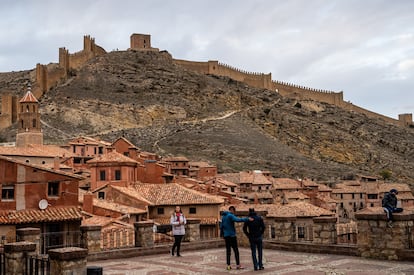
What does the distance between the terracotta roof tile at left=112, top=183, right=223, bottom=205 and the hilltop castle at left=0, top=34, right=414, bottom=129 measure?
6606 cm

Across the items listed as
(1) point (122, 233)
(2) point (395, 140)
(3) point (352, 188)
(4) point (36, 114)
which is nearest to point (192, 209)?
(1) point (122, 233)

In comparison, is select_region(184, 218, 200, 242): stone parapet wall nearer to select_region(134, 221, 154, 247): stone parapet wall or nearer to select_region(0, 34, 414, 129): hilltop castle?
select_region(134, 221, 154, 247): stone parapet wall

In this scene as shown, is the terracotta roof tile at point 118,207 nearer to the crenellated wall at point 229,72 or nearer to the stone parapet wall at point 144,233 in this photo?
the stone parapet wall at point 144,233

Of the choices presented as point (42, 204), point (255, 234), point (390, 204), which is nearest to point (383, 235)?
point (390, 204)

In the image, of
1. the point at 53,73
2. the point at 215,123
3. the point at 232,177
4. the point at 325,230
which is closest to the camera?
the point at 325,230

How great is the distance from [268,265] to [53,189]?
13.7 metres

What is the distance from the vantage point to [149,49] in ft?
433

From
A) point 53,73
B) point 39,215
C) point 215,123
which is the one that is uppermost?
point 53,73

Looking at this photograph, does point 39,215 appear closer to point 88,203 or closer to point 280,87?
point 88,203

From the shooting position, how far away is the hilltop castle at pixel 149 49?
108312 millimetres

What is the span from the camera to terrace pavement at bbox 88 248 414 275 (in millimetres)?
12375

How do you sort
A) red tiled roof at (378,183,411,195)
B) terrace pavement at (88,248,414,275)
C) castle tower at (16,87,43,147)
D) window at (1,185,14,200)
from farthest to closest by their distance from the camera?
castle tower at (16,87,43,147)
red tiled roof at (378,183,411,195)
window at (1,185,14,200)
terrace pavement at (88,248,414,275)

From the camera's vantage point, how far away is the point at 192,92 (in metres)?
119

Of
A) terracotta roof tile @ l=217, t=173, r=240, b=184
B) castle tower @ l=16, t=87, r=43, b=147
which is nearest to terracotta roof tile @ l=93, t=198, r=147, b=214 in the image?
terracotta roof tile @ l=217, t=173, r=240, b=184
